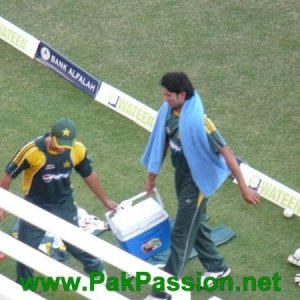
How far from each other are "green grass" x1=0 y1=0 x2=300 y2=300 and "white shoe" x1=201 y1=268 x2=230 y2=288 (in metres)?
0.13

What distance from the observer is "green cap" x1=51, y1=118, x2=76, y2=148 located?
6.93m

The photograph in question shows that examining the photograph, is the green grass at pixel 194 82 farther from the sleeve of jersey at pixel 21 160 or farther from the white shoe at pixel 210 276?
the sleeve of jersey at pixel 21 160

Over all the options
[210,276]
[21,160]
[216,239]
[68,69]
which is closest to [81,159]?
[21,160]

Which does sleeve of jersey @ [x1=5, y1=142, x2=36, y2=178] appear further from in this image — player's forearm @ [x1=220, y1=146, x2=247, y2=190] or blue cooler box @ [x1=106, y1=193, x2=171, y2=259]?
player's forearm @ [x1=220, y1=146, x2=247, y2=190]

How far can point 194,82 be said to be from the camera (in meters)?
10.8

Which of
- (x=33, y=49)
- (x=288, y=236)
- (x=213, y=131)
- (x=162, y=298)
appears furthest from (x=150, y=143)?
(x=33, y=49)

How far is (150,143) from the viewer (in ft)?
24.5

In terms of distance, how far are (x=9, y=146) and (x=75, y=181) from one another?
0.95 m

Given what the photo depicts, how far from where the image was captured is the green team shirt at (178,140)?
7.02 m

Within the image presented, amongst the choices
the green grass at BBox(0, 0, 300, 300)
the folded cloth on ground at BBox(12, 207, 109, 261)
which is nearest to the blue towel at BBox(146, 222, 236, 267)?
the green grass at BBox(0, 0, 300, 300)

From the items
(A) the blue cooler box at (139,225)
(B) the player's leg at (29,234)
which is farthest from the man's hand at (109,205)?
(B) the player's leg at (29,234)

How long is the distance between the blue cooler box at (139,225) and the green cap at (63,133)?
90 cm

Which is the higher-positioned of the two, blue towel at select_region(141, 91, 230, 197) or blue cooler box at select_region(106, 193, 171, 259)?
blue towel at select_region(141, 91, 230, 197)

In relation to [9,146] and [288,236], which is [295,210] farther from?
[9,146]
